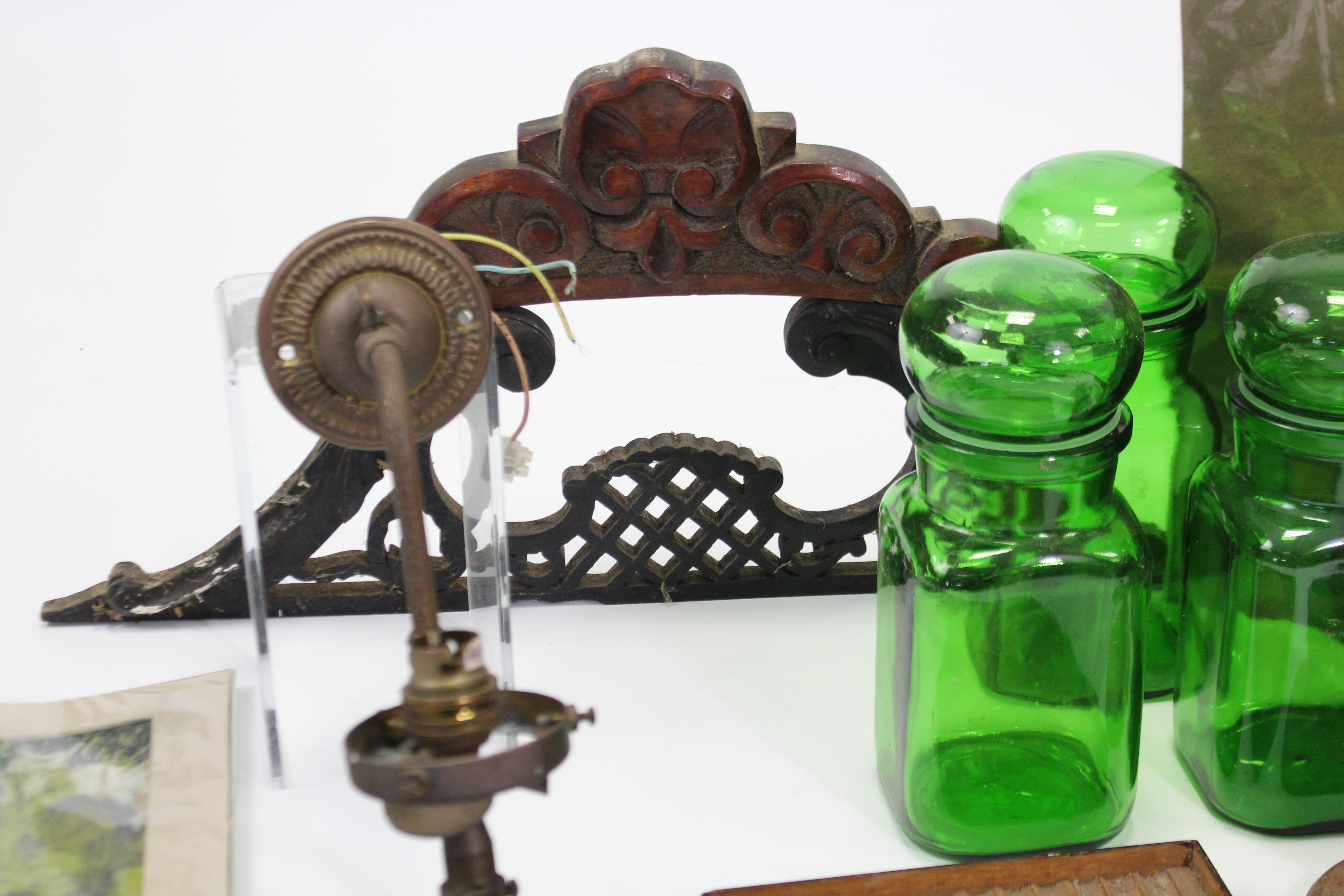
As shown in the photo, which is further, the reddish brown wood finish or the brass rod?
the reddish brown wood finish

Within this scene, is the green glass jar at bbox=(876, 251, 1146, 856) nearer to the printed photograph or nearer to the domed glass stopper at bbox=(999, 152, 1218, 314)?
the domed glass stopper at bbox=(999, 152, 1218, 314)

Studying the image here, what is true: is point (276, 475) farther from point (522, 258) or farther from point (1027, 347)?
point (1027, 347)

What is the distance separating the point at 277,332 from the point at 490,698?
25 cm

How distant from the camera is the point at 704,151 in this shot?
35.6 inches

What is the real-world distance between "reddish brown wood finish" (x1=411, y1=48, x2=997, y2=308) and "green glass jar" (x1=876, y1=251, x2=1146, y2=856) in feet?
0.68

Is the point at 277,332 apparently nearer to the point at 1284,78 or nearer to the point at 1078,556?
the point at 1078,556

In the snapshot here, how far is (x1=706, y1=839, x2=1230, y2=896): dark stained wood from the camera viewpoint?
2.42 ft

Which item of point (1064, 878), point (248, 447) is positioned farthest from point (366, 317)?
point (1064, 878)

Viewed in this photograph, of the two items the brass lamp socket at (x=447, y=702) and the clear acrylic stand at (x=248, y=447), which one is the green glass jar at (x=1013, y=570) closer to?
the brass lamp socket at (x=447, y=702)

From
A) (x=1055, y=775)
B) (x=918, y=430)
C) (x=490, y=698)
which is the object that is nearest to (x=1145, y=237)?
(x=918, y=430)

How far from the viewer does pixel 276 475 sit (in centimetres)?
91

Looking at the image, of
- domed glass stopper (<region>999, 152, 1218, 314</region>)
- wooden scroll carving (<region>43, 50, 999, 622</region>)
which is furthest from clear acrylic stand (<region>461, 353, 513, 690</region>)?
domed glass stopper (<region>999, 152, 1218, 314</region>)

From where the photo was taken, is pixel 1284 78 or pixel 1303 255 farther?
pixel 1284 78

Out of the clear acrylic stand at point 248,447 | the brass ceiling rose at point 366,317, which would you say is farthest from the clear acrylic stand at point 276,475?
the brass ceiling rose at point 366,317
